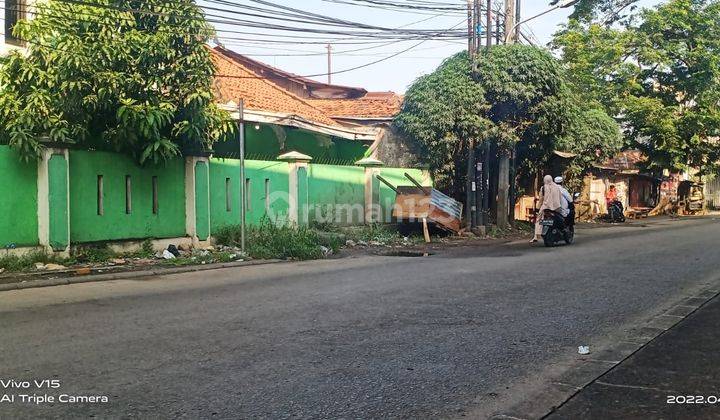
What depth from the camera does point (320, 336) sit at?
5676 mm

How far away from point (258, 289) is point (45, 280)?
3.41 meters

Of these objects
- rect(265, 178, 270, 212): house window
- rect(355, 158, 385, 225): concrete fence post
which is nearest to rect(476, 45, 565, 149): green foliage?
rect(355, 158, 385, 225): concrete fence post

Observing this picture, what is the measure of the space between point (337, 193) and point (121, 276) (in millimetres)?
8150

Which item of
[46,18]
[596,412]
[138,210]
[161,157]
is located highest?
[46,18]

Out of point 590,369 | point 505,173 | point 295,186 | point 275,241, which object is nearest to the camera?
point 590,369

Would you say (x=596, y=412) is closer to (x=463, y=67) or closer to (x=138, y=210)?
(x=138, y=210)

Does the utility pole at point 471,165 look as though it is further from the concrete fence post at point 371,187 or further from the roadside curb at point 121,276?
the roadside curb at point 121,276

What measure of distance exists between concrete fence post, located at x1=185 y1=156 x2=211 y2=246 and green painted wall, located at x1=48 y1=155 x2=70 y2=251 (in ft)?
9.20

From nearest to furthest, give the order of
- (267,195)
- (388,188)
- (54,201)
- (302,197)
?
(54,201), (267,195), (302,197), (388,188)

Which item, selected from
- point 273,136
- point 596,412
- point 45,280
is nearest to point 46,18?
point 45,280

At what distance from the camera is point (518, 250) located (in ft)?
46.6

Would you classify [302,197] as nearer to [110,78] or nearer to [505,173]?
[110,78]

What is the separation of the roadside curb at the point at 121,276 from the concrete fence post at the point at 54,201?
4.61 ft

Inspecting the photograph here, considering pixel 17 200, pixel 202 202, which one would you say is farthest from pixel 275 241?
pixel 17 200
